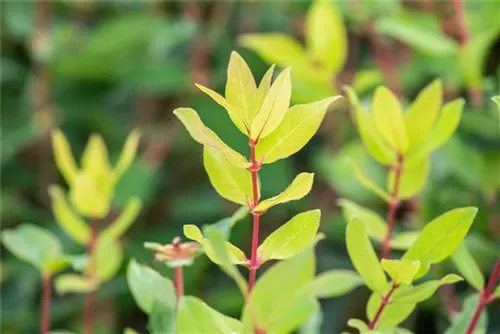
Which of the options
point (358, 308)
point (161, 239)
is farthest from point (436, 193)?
point (161, 239)

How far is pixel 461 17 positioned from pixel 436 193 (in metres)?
0.14

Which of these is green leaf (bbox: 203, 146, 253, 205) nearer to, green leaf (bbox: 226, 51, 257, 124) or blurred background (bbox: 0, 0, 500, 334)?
green leaf (bbox: 226, 51, 257, 124)

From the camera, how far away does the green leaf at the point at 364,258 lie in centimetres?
30

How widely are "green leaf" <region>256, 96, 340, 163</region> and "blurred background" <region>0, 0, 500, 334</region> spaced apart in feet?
0.88

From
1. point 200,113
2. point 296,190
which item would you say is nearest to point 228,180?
point 296,190

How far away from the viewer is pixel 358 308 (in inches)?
27.0

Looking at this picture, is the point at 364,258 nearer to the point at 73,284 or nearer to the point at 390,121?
the point at 390,121

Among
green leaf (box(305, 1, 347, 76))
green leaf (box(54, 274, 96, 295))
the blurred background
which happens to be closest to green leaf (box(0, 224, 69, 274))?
green leaf (box(54, 274, 96, 295))

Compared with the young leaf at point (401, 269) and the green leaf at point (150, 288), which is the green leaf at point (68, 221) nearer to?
the green leaf at point (150, 288)

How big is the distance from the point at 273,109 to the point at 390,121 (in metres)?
0.11

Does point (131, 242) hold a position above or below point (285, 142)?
below

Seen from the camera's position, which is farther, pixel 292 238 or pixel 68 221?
pixel 68 221

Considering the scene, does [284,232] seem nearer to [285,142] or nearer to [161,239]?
[285,142]

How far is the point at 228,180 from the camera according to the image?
0.29m
